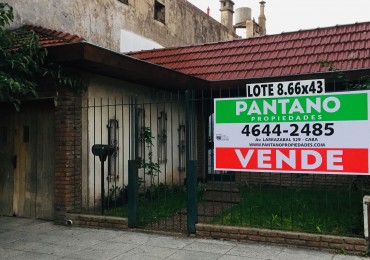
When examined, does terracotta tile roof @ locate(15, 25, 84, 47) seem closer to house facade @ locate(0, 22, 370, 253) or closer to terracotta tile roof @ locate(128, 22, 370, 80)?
house facade @ locate(0, 22, 370, 253)

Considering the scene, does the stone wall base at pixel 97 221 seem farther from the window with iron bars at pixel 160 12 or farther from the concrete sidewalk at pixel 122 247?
the window with iron bars at pixel 160 12

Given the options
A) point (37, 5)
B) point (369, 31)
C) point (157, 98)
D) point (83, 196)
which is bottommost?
point (83, 196)

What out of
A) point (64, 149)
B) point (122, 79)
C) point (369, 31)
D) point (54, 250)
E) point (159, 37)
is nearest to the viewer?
point (54, 250)

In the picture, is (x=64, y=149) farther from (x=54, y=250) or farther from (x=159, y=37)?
(x=159, y=37)

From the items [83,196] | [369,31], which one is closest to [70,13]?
[83,196]

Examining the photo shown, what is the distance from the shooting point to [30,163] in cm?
793

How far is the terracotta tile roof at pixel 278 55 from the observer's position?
9500 mm

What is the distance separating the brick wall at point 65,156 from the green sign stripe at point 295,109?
2853 mm

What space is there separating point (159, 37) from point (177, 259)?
13041mm

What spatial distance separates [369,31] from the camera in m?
10.1

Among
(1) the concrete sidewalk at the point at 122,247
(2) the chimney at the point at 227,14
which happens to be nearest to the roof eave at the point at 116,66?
(1) the concrete sidewalk at the point at 122,247

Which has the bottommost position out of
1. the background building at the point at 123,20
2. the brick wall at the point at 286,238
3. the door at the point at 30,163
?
the brick wall at the point at 286,238

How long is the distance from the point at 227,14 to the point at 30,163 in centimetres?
1998

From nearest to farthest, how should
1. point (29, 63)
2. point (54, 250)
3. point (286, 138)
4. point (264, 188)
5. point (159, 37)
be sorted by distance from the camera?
1. point (54, 250)
2. point (286, 138)
3. point (29, 63)
4. point (264, 188)
5. point (159, 37)
